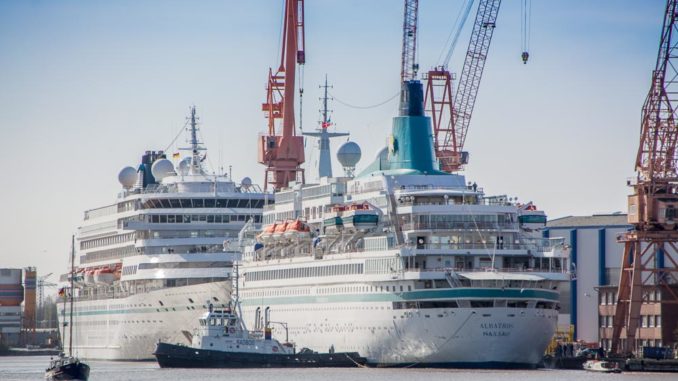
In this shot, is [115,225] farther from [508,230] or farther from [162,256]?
[508,230]

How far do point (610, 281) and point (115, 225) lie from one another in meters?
40.2

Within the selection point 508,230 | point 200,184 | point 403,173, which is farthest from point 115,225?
point 508,230

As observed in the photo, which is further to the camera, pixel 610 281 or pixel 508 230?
pixel 610 281

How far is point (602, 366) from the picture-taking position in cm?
10781

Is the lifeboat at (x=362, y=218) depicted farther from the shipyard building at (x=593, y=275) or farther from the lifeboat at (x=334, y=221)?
the shipyard building at (x=593, y=275)

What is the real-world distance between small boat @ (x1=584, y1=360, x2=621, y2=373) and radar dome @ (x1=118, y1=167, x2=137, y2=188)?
4887 centimetres

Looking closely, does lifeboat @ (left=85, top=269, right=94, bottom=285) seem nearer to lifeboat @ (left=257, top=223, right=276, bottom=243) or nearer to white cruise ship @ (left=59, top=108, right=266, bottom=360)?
white cruise ship @ (left=59, top=108, right=266, bottom=360)

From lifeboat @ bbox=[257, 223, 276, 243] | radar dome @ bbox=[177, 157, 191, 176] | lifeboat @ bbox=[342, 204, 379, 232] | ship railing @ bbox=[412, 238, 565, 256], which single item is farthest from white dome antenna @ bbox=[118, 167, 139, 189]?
ship railing @ bbox=[412, 238, 565, 256]

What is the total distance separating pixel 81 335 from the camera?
475ft

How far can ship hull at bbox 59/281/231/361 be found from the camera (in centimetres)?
12375

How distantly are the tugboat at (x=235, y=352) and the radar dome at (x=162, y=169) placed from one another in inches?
1163

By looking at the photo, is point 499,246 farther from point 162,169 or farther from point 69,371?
point 162,169

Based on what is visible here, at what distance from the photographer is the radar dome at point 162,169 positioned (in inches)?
5487

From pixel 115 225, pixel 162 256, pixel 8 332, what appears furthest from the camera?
pixel 8 332
